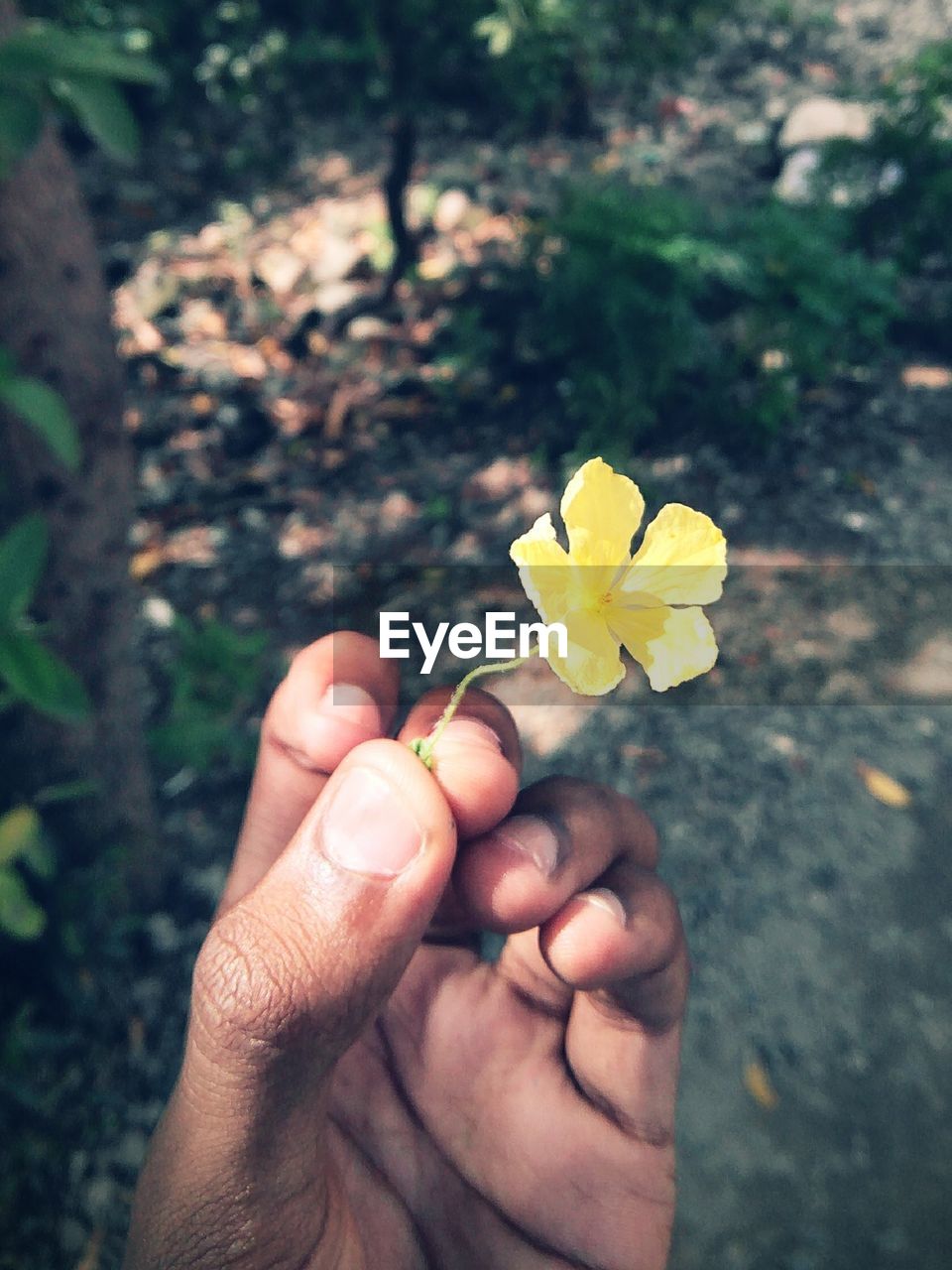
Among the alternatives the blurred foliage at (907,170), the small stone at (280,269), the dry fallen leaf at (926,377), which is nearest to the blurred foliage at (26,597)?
the small stone at (280,269)

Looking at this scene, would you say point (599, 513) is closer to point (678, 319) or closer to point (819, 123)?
point (678, 319)

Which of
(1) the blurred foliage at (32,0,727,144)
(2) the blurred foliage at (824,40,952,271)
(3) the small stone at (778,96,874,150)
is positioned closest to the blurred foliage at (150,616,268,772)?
(1) the blurred foliage at (32,0,727,144)

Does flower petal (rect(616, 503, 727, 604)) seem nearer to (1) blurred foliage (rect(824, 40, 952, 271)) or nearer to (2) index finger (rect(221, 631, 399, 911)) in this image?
(2) index finger (rect(221, 631, 399, 911))

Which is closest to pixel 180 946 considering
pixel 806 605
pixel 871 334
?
pixel 806 605

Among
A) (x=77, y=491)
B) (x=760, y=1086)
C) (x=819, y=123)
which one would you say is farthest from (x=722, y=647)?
(x=819, y=123)

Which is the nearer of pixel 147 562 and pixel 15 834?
pixel 15 834

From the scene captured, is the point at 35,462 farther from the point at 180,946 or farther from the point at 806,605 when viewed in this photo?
the point at 806,605
